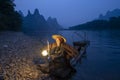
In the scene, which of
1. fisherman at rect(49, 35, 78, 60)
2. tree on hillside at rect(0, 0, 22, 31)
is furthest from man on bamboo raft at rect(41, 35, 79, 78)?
tree on hillside at rect(0, 0, 22, 31)

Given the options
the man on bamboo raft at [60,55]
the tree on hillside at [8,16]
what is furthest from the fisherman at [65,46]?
the tree on hillside at [8,16]

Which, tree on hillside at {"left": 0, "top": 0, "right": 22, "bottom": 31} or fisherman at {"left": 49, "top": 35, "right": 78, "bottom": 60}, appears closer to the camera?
fisherman at {"left": 49, "top": 35, "right": 78, "bottom": 60}

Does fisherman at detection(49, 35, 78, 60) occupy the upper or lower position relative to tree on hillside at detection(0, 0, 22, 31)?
lower

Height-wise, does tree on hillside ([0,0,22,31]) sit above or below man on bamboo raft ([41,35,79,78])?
above

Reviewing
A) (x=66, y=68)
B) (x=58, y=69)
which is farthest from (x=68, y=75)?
(x=58, y=69)

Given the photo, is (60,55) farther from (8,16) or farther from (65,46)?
(8,16)

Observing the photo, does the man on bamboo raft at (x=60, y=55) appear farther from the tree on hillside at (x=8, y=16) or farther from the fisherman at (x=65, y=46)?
the tree on hillside at (x=8, y=16)

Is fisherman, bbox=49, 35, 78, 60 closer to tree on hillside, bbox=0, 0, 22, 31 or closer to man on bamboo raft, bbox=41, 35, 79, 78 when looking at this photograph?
man on bamboo raft, bbox=41, 35, 79, 78

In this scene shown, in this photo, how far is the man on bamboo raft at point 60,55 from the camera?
16.8 meters

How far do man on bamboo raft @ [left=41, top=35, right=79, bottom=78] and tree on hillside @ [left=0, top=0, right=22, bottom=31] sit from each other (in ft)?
129

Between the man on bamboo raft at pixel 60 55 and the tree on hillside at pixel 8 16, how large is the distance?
39199 millimetres

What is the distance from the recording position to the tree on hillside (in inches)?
2208

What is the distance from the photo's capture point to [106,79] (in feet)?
65.8

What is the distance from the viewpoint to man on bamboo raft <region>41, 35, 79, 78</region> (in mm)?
16781
